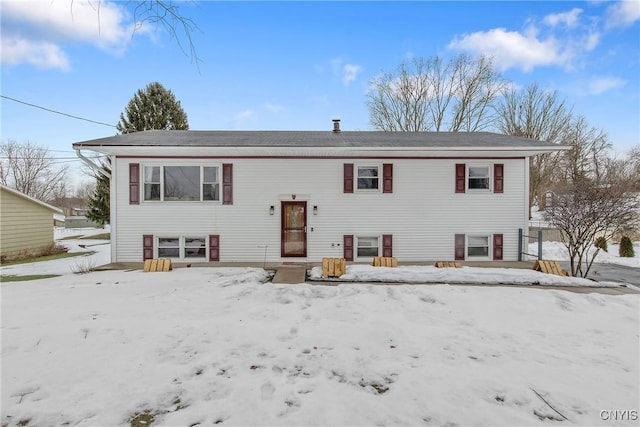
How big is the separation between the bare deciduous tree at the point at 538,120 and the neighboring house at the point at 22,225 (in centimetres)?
3298

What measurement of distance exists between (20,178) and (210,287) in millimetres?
40702

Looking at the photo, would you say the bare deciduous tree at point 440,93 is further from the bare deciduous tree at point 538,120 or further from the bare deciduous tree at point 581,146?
the bare deciduous tree at point 581,146

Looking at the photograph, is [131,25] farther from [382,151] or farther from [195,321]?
[382,151]

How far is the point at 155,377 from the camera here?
9.53ft

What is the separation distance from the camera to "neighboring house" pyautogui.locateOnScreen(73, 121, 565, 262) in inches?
368

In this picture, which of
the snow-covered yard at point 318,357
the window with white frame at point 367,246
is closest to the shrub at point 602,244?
the snow-covered yard at point 318,357

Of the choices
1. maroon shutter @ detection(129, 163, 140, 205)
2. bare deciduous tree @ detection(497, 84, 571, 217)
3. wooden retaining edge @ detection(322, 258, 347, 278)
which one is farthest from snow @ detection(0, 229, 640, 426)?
bare deciduous tree @ detection(497, 84, 571, 217)

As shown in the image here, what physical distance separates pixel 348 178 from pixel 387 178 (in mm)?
1287

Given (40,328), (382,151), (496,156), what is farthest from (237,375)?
(496,156)

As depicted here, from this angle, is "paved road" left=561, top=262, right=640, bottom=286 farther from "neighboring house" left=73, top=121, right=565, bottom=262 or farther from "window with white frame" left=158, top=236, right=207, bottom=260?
"window with white frame" left=158, top=236, right=207, bottom=260

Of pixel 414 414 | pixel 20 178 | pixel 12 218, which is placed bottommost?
pixel 414 414

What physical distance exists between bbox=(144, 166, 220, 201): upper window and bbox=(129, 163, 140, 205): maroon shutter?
0.66 feet

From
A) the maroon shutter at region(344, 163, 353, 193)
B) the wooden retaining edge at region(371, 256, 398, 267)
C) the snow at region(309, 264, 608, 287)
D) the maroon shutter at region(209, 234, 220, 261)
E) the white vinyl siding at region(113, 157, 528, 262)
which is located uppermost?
the maroon shutter at region(344, 163, 353, 193)

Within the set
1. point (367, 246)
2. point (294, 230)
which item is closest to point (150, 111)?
point (294, 230)
